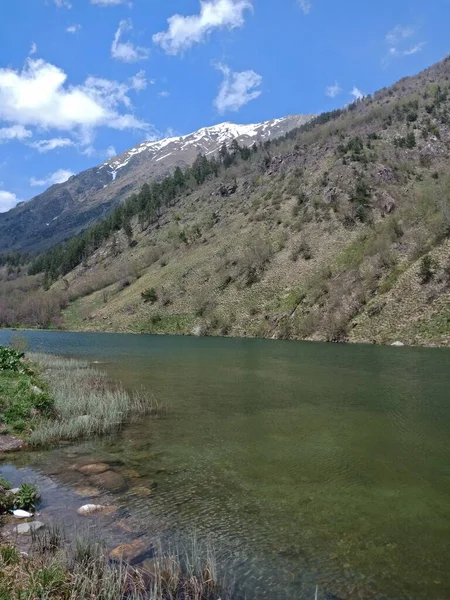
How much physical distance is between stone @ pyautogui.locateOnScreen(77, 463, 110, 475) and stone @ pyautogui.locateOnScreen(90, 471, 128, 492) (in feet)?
0.91

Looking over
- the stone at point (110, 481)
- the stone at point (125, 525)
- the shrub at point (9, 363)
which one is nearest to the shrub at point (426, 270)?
the shrub at point (9, 363)

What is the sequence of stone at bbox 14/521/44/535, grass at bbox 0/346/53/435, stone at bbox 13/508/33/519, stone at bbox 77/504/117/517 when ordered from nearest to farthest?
stone at bbox 14/521/44/535
stone at bbox 13/508/33/519
stone at bbox 77/504/117/517
grass at bbox 0/346/53/435

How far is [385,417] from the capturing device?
2145cm

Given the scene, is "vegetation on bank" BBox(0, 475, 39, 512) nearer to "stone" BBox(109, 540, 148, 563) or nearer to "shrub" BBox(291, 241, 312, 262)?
"stone" BBox(109, 540, 148, 563)

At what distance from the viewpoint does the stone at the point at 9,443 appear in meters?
17.0

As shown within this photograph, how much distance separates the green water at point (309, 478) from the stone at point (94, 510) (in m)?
0.63

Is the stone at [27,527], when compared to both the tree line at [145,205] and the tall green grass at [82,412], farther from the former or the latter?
the tree line at [145,205]

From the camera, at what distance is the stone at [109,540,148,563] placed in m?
8.91

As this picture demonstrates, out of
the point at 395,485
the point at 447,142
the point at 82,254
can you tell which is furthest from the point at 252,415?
the point at 82,254

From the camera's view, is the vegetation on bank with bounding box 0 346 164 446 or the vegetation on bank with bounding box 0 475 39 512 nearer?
the vegetation on bank with bounding box 0 475 39 512

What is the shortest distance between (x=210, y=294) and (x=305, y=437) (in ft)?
272

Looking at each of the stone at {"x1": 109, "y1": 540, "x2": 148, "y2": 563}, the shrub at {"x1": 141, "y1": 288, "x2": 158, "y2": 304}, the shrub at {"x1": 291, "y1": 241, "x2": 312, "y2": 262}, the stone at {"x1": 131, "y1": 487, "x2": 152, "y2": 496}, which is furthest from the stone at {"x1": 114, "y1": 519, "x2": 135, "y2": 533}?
the shrub at {"x1": 141, "y1": 288, "x2": 158, "y2": 304}

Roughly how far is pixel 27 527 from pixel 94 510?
172 cm

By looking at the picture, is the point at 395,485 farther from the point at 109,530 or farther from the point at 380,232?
the point at 380,232
